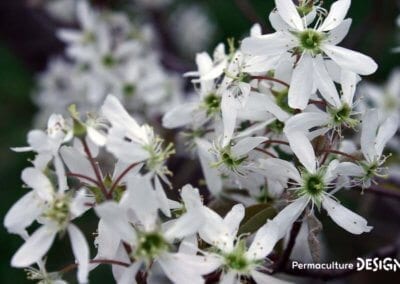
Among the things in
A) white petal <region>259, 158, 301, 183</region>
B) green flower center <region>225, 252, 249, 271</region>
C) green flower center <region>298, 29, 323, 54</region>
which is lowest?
green flower center <region>225, 252, 249, 271</region>

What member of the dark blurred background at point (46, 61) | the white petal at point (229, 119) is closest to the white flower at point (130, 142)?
the white petal at point (229, 119)

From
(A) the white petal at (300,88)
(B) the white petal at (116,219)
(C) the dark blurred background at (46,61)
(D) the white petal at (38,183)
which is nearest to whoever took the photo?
(B) the white petal at (116,219)

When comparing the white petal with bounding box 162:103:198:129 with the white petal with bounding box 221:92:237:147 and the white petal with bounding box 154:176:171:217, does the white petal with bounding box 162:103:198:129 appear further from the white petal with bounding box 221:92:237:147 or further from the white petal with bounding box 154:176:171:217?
the white petal with bounding box 154:176:171:217

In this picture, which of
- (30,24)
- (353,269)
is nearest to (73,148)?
(353,269)

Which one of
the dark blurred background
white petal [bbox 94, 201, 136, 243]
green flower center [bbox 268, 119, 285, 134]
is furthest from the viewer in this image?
the dark blurred background

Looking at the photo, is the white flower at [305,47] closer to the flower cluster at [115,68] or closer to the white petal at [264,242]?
the white petal at [264,242]

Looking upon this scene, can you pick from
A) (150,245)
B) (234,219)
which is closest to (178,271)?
(150,245)

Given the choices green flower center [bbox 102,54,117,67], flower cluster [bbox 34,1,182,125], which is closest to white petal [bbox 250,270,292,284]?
flower cluster [bbox 34,1,182,125]
